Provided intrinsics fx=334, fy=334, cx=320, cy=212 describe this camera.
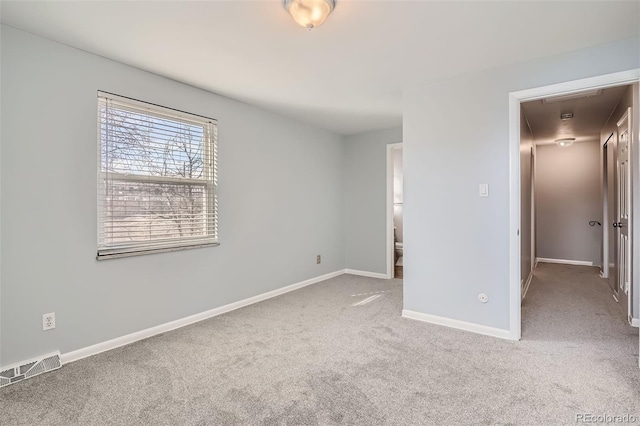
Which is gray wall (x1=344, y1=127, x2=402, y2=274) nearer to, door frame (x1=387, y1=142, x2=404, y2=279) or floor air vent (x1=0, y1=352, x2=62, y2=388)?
door frame (x1=387, y1=142, x2=404, y2=279)

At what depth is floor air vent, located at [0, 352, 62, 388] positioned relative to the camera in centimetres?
215

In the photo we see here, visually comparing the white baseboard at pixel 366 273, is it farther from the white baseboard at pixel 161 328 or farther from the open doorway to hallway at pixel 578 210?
the open doorway to hallway at pixel 578 210

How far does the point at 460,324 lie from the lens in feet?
10.2

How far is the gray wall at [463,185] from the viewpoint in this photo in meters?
2.86

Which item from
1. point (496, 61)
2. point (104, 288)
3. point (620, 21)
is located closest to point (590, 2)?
point (620, 21)

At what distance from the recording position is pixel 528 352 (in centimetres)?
258

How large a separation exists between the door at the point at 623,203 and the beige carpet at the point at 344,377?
0.63 meters

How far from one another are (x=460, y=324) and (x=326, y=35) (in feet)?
8.87

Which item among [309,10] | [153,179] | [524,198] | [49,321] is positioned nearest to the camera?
[309,10]

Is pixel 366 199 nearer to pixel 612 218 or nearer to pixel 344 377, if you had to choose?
pixel 612 218

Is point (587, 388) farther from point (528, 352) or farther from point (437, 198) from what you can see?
point (437, 198)

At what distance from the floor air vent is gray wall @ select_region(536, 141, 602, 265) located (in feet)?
25.2

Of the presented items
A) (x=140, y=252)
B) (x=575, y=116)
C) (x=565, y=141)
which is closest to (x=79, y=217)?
(x=140, y=252)

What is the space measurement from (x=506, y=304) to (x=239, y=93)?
10.7 ft
